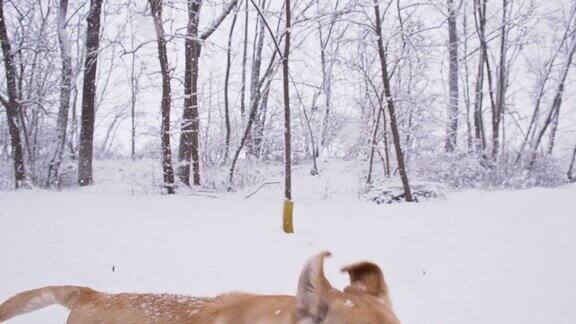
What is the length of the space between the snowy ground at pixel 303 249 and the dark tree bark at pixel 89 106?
3587mm

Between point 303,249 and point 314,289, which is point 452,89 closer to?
point 303,249

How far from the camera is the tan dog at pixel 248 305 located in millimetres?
1550

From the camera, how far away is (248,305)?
6.79 feet

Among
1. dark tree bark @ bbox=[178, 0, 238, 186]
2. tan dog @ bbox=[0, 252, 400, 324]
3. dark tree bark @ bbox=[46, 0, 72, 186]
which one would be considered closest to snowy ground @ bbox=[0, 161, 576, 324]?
tan dog @ bbox=[0, 252, 400, 324]

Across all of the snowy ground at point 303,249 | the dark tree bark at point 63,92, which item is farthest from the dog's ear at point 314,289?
the dark tree bark at point 63,92

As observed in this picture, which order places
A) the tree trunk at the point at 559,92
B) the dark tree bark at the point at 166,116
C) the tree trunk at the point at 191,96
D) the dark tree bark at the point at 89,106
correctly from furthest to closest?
the tree trunk at the point at 559,92 < the dark tree bark at the point at 89,106 < the tree trunk at the point at 191,96 < the dark tree bark at the point at 166,116

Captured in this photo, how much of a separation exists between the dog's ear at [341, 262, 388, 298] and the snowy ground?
8.40 ft

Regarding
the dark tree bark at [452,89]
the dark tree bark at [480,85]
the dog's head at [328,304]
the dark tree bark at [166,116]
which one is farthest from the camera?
the dark tree bark at [452,89]

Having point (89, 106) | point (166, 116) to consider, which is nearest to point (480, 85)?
point (166, 116)

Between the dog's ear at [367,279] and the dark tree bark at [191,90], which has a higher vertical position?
the dark tree bark at [191,90]

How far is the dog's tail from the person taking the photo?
2.45 m

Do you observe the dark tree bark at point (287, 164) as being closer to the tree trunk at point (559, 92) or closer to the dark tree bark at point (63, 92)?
the dark tree bark at point (63, 92)

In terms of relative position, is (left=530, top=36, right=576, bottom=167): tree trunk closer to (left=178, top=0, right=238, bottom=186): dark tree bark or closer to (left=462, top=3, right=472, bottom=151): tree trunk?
(left=462, top=3, right=472, bottom=151): tree trunk

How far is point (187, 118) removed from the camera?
13.3 metres
